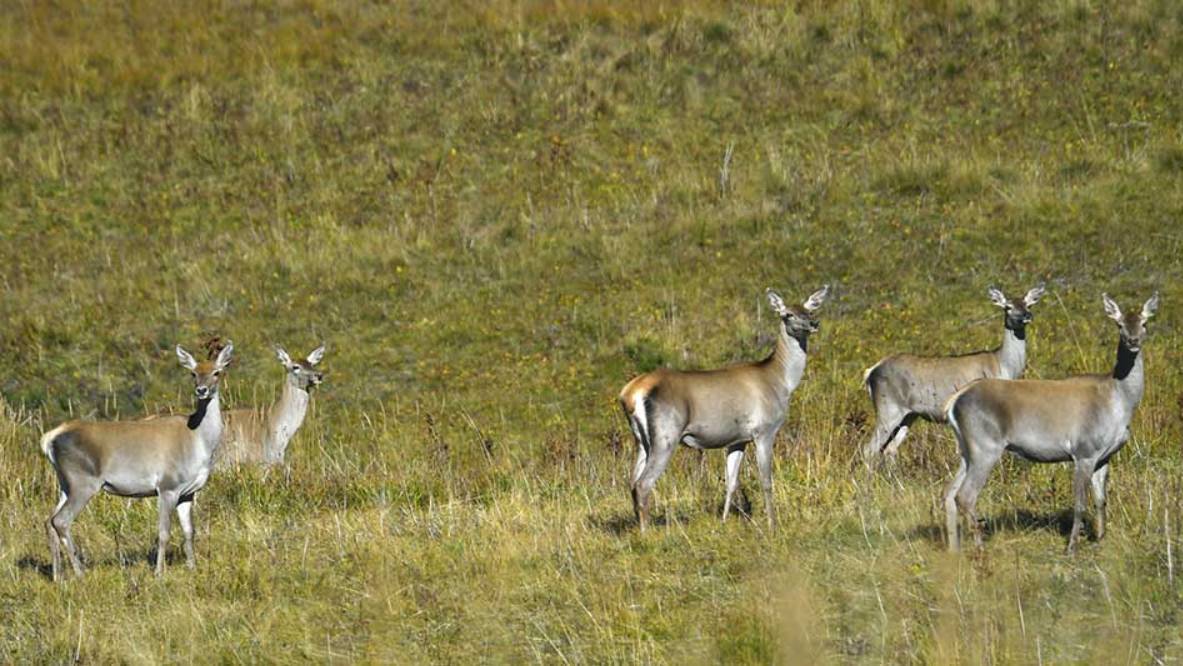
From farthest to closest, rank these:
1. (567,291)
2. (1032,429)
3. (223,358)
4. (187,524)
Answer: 1. (567,291)
2. (223,358)
3. (187,524)
4. (1032,429)

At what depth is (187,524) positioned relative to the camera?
13.0 m

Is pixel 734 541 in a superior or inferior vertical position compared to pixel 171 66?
inferior

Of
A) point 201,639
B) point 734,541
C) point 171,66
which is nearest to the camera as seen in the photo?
point 201,639

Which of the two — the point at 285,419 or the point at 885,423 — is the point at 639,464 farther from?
the point at 285,419

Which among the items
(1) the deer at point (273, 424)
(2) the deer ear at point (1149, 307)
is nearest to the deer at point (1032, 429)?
(2) the deer ear at point (1149, 307)

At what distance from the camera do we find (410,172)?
88.6 ft

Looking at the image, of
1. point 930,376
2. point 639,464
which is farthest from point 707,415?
point 930,376

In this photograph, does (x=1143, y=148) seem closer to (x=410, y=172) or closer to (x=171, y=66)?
(x=410, y=172)

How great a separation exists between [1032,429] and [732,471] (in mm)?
2862

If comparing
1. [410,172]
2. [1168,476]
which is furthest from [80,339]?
[1168,476]

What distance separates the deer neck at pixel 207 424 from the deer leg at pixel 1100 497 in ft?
21.8

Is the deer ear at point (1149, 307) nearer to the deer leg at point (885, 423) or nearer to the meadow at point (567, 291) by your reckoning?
the meadow at point (567, 291)

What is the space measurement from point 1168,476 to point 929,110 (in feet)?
46.7

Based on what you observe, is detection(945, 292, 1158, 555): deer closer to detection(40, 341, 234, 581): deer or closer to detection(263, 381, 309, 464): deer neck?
detection(40, 341, 234, 581): deer
